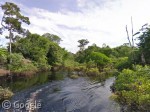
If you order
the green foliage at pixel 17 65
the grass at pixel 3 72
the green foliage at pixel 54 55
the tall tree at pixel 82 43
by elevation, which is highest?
the tall tree at pixel 82 43

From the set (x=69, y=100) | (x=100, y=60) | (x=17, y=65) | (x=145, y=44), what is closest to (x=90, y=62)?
(x=100, y=60)

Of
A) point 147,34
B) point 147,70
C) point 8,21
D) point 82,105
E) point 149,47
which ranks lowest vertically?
point 82,105

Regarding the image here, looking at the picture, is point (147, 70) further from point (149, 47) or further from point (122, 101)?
point (149, 47)

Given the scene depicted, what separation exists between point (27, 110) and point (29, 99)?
395 centimetres

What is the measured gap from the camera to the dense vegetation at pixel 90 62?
16.1 m

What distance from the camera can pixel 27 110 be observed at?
49.3 ft

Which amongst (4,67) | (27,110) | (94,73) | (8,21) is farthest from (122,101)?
(8,21)

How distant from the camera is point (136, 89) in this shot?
15.8 meters

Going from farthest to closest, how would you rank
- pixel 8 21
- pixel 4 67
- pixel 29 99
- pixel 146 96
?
pixel 8 21 < pixel 4 67 < pixel 29 99 < pixel 146 96
